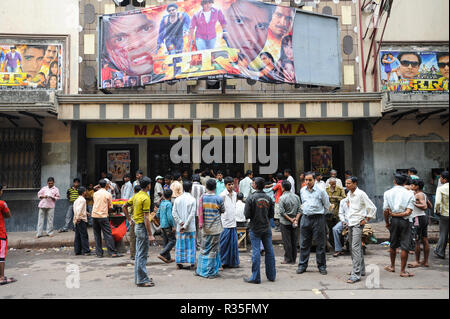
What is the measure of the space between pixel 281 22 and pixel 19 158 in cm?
995

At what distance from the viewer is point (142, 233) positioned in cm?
635

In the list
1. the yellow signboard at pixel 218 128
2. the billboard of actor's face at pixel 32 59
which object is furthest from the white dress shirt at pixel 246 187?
the billboard of actor's face at pixel 32 59

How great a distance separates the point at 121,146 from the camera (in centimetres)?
1371

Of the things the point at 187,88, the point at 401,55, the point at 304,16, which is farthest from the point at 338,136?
the point at 187,88

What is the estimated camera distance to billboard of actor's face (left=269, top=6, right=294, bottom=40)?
1215 centimetres

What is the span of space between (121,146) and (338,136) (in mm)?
8297

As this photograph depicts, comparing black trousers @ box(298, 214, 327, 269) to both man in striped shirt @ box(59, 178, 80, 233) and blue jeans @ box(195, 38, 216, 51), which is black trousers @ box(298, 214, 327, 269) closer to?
blue jeans @ box(195, 38, 216, 51)

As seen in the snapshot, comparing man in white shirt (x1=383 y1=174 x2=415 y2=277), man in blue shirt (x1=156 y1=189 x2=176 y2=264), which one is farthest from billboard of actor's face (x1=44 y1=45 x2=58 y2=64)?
man in white shirt (x1=383 y1=174 x2=415 y2=277)

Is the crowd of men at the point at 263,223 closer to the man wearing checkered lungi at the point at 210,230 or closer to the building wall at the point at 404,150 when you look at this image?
the man wearing checkered lungi at the point at 210,230

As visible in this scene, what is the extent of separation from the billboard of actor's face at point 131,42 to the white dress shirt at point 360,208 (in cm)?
816

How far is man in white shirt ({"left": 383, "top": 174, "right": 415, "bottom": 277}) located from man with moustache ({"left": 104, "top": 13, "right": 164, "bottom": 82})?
27.9 feet

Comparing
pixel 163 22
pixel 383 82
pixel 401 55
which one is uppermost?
pixel 163 22

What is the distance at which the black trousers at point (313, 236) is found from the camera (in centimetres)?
684
